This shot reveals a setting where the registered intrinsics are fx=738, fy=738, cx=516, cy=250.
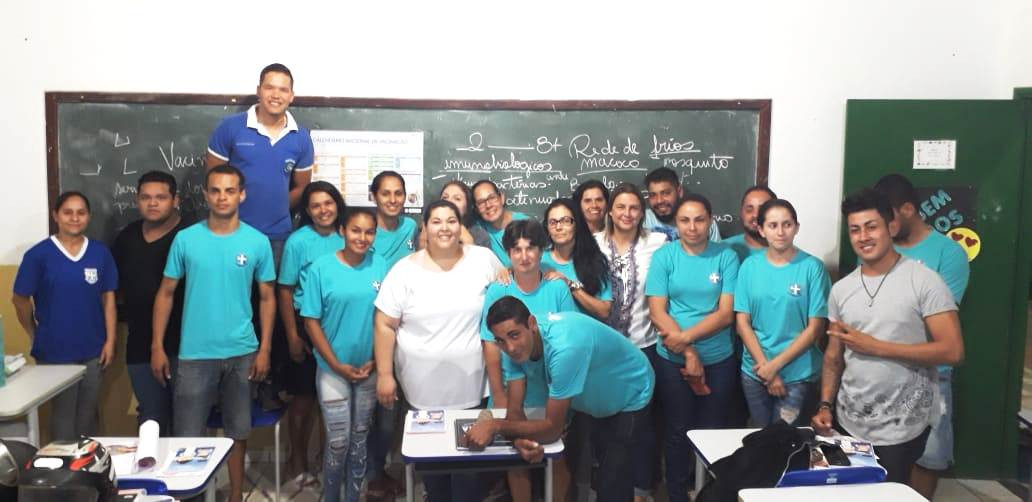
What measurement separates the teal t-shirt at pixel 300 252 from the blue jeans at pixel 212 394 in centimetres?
37

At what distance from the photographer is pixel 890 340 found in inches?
103

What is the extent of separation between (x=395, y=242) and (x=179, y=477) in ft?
4.94

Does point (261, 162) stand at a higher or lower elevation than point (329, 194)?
higher

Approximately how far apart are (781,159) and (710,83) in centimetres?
56

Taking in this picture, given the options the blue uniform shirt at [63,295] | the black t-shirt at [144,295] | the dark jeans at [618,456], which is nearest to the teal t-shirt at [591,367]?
the dark jeans at [618,456]

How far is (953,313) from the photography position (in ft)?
8.34

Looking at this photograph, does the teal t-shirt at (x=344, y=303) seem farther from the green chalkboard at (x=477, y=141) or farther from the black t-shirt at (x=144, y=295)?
the green chalkboard at (x=477, y=141)

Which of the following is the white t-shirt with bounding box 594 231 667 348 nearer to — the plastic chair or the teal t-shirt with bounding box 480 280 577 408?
the teal t-shirt with bounding box 480 280 577 408

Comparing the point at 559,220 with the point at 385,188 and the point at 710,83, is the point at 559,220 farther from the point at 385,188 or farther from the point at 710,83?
the point at 710,83

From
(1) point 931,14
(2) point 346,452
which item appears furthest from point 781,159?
(2) point 346,452

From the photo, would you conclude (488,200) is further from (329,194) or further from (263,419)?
(263,419)

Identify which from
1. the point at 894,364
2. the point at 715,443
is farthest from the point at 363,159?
the point at 894,364

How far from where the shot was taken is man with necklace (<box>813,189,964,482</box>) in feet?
8.41

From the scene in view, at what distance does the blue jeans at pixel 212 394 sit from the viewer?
3.18m
